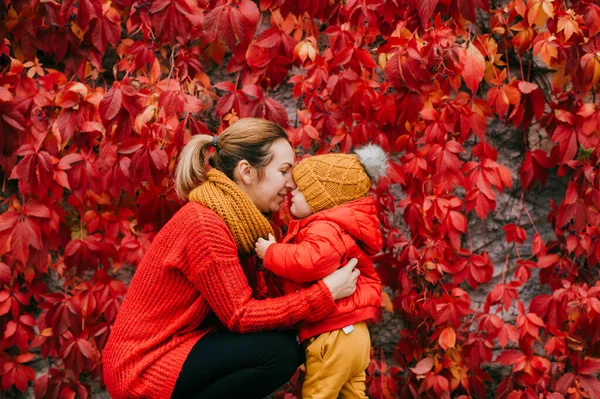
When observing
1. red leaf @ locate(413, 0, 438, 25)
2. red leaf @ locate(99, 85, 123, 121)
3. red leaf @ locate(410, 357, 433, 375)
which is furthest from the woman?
red leaf @ locate(413, 0, 438, 25)

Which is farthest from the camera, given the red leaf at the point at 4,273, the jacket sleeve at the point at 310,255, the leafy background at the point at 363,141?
the red leaf at the point at 4,273

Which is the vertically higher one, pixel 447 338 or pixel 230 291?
pixel 230 291

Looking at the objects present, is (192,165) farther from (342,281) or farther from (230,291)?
(342,281)

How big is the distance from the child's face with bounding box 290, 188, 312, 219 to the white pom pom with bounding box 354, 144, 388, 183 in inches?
9.7

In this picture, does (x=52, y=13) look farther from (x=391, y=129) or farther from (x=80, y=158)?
(x=391, y=129)

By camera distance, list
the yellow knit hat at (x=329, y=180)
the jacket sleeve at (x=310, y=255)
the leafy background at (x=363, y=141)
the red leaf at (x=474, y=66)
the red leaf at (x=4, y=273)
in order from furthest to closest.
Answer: the red leaf at (x=4, y=273)
the leafy background at (x=363, y=141)
the red leaf at (x=474, y=66)
the yellow knit hat at (x=329, y=180)
the jacket sleeve at (x=310, y=255)

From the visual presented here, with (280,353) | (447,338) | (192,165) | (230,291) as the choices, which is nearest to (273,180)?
(192,165)

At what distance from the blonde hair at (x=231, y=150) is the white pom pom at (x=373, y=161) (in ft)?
1.02

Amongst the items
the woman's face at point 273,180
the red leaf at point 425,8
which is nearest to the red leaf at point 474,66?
the red leaf at point 425,8

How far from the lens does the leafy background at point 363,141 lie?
231 centimetres

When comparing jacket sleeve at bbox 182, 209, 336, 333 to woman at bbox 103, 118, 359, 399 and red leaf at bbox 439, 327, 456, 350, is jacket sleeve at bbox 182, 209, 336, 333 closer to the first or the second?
woman at bbox 103, 118, 359, 399

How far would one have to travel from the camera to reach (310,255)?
1911mm

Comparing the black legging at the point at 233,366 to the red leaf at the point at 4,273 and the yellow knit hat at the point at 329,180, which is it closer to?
the yellow knit hat at the point at 329,180

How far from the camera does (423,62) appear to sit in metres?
2.20
